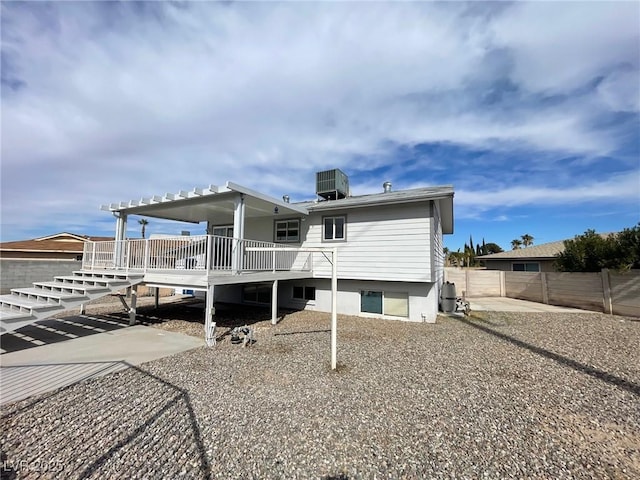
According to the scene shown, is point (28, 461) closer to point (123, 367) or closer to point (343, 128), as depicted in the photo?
point (123, 367)

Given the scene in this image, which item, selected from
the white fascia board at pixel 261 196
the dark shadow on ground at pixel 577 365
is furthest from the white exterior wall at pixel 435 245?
the white fascia board at pixel 261 196

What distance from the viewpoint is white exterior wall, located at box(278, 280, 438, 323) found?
374 inches

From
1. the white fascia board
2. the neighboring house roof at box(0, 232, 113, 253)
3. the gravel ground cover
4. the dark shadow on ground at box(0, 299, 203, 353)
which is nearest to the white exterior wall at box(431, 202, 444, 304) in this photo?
the gravel ground cover

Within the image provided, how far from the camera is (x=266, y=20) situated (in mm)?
7469

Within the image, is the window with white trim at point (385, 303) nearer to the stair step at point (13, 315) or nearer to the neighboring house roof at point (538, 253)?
the stair step at point (13, 315)

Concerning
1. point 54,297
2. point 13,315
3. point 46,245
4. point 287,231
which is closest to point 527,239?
point 287,231

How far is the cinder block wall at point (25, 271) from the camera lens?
48.3 ft

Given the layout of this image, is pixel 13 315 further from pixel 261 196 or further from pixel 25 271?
pixel 25 271

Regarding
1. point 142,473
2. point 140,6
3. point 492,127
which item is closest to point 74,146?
point 140,6

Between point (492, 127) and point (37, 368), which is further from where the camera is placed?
point (492, 127)

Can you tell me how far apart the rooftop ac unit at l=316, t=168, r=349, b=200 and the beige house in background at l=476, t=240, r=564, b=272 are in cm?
1690

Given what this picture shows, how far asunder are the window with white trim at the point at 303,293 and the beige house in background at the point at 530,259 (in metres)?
18.0

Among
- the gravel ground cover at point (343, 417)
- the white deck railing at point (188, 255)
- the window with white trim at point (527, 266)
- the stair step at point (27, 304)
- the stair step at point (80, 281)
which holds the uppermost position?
the white deck railing at point (188, 255)

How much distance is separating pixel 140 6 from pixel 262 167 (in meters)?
9.89
